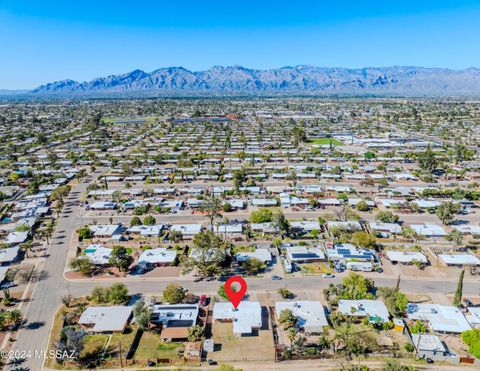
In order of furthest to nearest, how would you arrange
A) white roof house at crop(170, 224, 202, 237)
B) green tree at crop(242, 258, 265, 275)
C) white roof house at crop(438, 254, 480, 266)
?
white roof house at crop(170, 224, 202, 237), white roof house at crop(438, 254, 480, 266), green tree at crop(242, 258, 265, 275)

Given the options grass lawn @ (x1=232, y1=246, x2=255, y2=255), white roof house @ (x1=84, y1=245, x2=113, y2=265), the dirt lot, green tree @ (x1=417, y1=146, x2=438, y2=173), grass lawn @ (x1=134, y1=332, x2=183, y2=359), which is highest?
green tree @ (x1=417, y1=146, x2=438, y2=173)

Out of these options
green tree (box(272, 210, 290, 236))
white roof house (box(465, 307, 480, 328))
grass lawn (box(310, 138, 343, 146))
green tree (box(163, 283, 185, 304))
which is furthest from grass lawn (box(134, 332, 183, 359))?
grass lawn (box(310, 138, 343, 146))

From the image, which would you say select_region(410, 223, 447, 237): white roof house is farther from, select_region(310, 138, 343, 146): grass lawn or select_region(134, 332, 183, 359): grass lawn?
select_region(310, 138, 343, 146): grass lawn

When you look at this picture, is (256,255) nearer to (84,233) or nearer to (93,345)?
(93,345)

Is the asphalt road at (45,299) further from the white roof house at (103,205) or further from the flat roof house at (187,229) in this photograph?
the flat roof house at (187,229)

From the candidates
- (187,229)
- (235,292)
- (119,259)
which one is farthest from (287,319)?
(187,229)

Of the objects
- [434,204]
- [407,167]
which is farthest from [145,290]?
[407,167]
